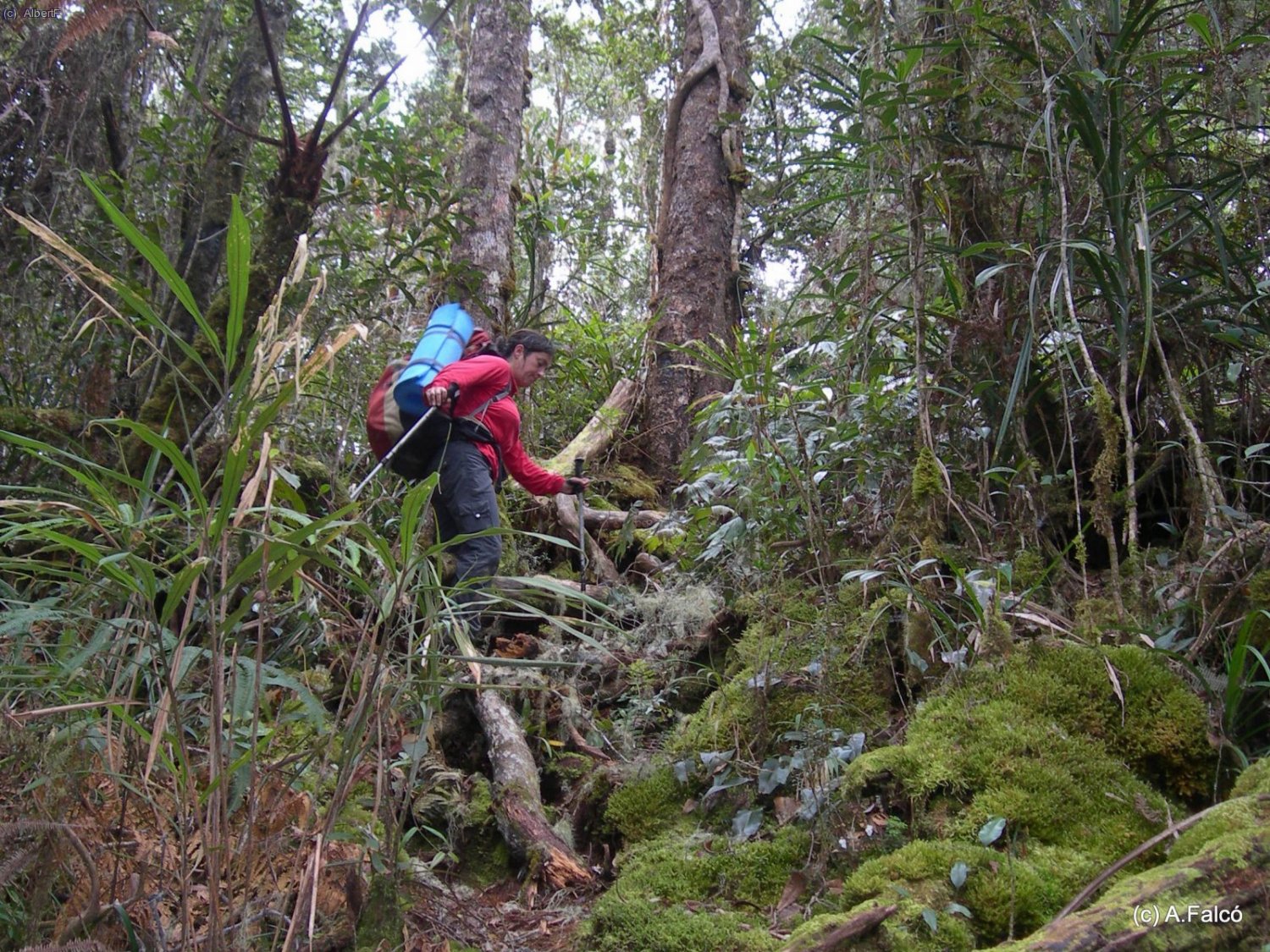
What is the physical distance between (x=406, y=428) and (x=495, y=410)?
0.64m

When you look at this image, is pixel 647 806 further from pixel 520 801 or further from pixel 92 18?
pixel 92 18

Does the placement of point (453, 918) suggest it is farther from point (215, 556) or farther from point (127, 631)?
point (215, 556)

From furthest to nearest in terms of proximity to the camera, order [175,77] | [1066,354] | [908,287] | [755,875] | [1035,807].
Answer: [175,77] → [908,287] → [1066,354] → [755,875] → [1035,807]

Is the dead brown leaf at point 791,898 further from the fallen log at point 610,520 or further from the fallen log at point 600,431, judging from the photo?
the fallen log at point 600,431

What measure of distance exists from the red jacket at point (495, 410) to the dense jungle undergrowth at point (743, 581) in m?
0.75

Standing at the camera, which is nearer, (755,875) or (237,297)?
(237,297)

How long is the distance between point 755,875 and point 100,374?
3706 millimetres

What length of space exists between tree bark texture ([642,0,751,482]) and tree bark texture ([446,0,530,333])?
1416mm

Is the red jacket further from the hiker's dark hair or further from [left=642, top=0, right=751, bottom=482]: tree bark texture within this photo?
[left=642, top=0, right=751, bottom=482]: tree bark texture

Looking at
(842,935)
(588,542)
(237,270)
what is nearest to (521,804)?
(842,935)

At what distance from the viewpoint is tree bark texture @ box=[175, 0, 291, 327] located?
14.3 ft

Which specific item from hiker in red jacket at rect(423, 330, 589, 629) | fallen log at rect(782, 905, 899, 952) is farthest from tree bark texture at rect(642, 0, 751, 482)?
fallen log at rect(782, 905, 899, 952)

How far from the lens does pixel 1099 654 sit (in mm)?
2340

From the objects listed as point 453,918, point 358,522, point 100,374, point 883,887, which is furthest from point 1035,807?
point 100,374
